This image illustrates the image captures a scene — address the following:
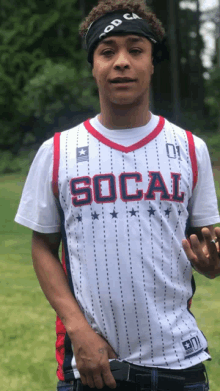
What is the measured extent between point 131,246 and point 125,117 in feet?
1.70

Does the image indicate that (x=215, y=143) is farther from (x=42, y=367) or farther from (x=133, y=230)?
(x=133, y=230)

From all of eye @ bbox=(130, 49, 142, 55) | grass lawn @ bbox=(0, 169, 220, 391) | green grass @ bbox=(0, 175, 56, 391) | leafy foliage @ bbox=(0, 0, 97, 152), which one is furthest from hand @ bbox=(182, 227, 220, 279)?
leafy foliage @ bbox=(0, 0, 97, 152)

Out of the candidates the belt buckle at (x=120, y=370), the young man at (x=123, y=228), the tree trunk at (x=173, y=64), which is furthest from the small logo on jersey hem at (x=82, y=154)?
the tree trunk at (x=173, y=64)

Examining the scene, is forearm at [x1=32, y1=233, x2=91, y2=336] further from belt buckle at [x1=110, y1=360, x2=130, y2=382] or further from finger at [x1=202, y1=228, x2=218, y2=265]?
finger at [x1=202, y1=228, x2=218, y2=265]

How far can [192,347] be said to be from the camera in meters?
2.36

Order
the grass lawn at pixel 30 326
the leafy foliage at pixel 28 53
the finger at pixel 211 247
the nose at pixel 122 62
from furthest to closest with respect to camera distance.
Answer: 1. the leafy foliage at pixel 28 53
2. the grass lawn at pixel 30 326
3. the nose at pixel 122 62
4. the finger at pixel 211 247

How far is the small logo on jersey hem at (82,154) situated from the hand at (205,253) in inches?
19.3

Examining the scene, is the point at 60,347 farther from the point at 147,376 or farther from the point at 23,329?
the point at 23,329

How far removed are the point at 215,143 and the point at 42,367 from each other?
838 inches

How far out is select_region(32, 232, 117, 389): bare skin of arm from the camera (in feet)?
7.31

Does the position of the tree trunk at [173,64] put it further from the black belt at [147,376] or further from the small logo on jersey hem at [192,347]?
the black belt at [147,376]

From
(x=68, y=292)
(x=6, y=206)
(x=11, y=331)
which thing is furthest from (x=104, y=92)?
Answer: (x=6, y=206)

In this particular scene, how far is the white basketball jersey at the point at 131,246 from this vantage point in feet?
7.51

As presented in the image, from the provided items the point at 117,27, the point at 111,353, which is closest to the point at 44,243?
the point at 111,353
